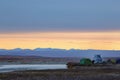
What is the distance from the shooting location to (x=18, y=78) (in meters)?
52.2

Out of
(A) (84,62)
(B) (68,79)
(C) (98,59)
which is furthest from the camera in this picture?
(C) (98,59)

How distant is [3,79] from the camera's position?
5131 cm

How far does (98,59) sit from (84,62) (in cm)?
1043

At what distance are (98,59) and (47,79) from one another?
49.9 meters

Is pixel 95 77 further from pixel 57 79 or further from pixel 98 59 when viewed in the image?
pixel 98 59

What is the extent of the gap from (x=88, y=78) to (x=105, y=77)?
7.20ft

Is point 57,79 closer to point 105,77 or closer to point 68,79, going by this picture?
point 68,79

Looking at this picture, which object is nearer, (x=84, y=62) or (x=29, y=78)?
(x=29, y=78)

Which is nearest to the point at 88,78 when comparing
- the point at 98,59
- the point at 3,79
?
the point at 3,79

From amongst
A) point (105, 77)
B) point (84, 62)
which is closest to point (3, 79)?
point (105, 77)

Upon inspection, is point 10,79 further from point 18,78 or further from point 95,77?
point 95,77

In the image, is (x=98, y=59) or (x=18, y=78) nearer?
(x=18, y=78)

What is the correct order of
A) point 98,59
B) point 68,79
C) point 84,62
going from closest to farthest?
point 68,79 → point 84,62 → point 98,59

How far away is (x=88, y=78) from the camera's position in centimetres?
5238
